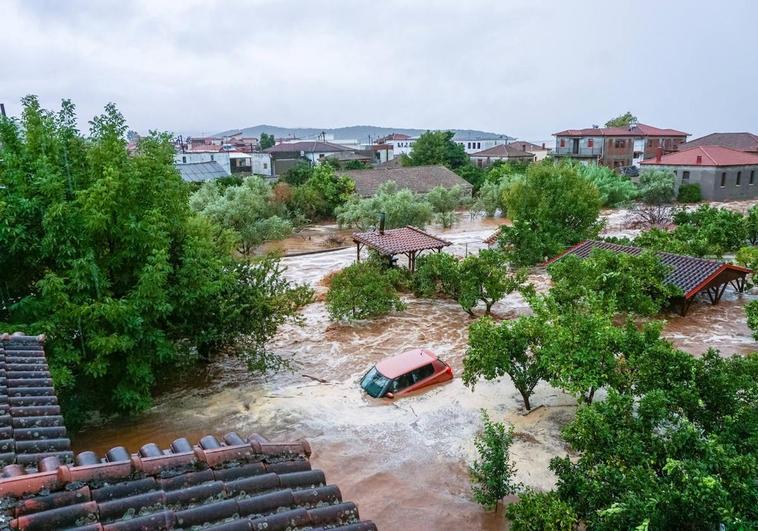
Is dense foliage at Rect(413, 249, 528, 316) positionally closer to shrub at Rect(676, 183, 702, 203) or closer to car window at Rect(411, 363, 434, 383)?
car window at Rect(411, 363, 434, 383)

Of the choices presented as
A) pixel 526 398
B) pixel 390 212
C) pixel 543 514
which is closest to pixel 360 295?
pixel 526 398

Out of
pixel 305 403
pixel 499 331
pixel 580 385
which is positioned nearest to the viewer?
pixel 580 385

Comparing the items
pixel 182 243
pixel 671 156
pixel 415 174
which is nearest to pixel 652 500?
pixel 182 243

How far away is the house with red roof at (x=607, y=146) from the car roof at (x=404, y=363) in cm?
5707

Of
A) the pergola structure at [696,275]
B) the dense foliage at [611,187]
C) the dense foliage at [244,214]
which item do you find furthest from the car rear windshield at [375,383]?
the dense foliage at [611,187]

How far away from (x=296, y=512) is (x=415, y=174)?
51384 mm

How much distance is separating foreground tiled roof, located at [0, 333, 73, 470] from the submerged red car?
8270 mm

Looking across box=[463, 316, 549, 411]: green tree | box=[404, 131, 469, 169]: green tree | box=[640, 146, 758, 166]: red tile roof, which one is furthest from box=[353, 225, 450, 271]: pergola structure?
box=[404, 131, 469, 169]: green tree

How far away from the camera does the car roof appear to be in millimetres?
14664

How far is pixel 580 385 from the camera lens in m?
10.1

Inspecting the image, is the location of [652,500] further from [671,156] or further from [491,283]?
[671,156]

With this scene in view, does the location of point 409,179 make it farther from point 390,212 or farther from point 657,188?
point 657,188

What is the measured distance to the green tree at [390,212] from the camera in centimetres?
3872

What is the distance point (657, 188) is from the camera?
4831 centimetres
